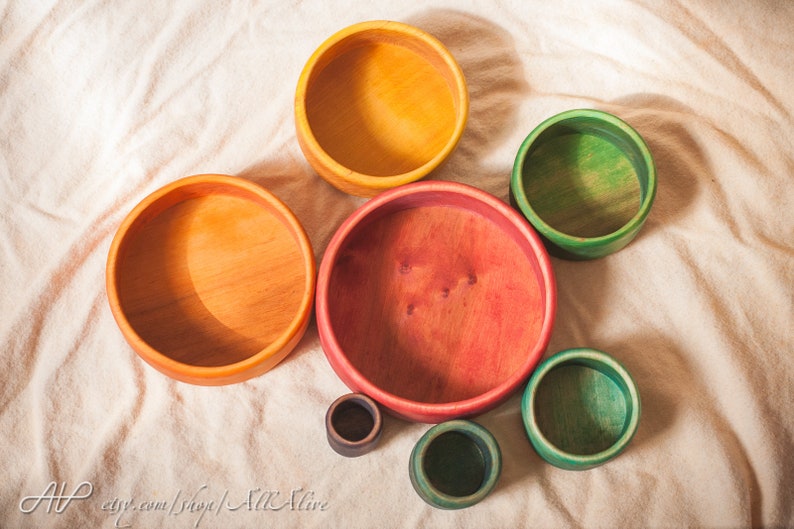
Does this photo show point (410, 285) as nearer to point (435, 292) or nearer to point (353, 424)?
point (435, 292)

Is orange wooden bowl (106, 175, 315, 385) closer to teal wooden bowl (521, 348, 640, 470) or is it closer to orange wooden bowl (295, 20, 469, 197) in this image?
orange wooden bowl (295, 20, 469, 197)

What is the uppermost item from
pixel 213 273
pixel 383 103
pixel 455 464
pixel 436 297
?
pixel 383 103

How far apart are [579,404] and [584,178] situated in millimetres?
461

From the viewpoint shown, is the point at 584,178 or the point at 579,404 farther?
the point at 584,178

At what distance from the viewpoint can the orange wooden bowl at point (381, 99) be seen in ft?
4.67

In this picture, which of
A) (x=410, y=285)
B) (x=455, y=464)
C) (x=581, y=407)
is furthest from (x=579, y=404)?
(x=410, y=285)

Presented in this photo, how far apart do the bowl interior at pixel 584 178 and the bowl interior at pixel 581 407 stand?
11.2 inches

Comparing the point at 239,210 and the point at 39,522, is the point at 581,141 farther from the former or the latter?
the point at 39,522

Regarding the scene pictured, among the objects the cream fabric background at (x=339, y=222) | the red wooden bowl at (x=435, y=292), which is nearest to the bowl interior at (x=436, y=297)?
the red wooden bowl at (x=435, y=292)

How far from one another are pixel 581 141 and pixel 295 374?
0.75 meters

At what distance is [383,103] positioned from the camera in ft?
4.92

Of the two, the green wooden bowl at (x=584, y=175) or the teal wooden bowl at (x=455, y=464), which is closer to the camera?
the teal wooden bowl at (x=455, y=464)

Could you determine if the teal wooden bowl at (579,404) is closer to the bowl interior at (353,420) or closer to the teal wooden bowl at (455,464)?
the teal wooden bowl at (455,464)

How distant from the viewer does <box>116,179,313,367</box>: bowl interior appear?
131cm
